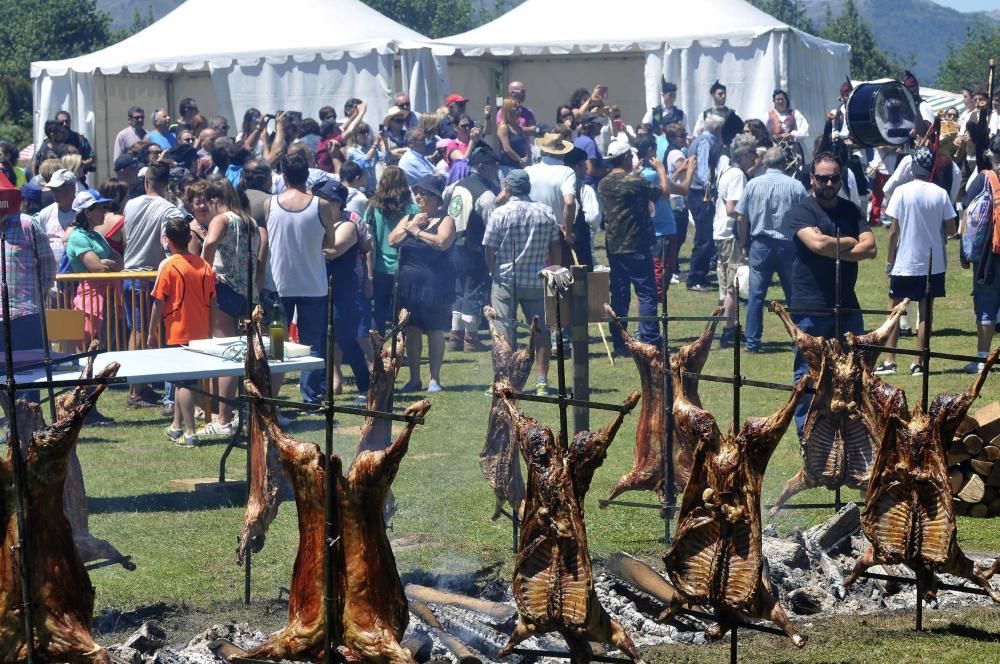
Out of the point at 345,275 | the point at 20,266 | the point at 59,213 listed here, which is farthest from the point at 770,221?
the point at 20,266

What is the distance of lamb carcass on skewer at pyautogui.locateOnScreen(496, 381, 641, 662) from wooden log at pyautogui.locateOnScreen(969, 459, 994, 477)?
4.55 m

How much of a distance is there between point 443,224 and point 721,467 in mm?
8169

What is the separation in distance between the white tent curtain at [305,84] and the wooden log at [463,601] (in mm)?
16277

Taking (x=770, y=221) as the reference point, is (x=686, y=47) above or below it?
above

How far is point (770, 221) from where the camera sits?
14.6m

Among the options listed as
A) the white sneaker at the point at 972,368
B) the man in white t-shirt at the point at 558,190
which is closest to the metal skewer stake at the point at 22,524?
the man in white t-shirt at the point at 558,190

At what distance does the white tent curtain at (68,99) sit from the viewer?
79.9ft

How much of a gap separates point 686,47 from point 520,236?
11.0 metres

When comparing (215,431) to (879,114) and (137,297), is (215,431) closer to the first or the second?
(137,297)

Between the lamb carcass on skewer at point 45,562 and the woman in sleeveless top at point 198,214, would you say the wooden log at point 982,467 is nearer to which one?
the lamb carcass on skewer at point 45,562

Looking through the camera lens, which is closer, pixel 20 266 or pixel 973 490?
pixel 973 490

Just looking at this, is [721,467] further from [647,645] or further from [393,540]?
[393,540]

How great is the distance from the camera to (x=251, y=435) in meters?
7.03

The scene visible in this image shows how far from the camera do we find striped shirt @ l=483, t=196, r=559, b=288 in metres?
13.1
